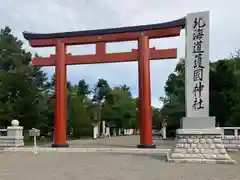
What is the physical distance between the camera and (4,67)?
2981 cm

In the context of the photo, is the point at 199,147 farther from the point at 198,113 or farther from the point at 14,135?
the point at 14,135

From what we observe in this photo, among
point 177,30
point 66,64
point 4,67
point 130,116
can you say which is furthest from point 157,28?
point 130,116

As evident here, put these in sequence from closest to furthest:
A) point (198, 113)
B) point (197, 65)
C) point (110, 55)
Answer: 1. point (198, 113)
2. point (197, 65)
3. point (110, 55)

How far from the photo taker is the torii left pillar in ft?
52.1

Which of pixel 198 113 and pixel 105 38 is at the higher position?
pixel 105 38

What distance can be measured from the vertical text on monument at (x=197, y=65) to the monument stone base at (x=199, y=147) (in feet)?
2.09

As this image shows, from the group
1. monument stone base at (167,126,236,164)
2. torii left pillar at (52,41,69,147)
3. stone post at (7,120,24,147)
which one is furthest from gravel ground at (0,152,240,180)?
stone post at (7,120,24,147)

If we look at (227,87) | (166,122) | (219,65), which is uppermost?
(219,65)

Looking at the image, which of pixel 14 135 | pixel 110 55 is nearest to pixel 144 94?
pixel 110 55

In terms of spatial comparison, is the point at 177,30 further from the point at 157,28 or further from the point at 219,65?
the point at 219,65

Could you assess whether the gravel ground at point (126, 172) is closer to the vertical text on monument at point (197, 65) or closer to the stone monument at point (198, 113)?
the stone monument at point (198, 113)

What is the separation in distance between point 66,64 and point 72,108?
14203 mm

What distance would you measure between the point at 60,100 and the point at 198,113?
8044mm

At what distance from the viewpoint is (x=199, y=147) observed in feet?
32.3
